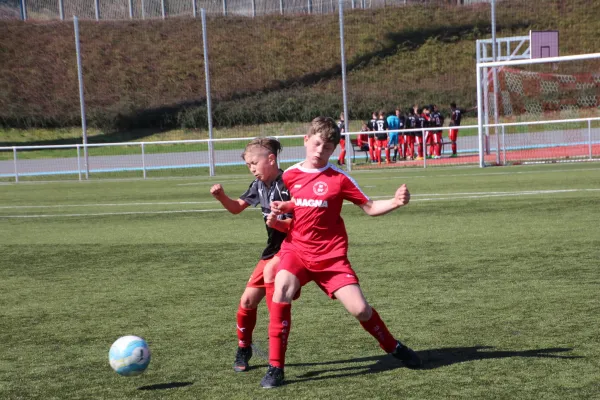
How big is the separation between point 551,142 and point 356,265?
1966 centimetres

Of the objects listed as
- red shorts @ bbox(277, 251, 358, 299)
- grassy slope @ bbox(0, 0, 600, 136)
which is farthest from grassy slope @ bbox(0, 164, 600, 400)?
grassy slope @ bbox(0, 0, 600, 136)

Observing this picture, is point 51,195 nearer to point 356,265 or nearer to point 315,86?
point 356,265

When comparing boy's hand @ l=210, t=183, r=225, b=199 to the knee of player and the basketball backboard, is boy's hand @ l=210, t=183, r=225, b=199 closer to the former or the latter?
the knee of player

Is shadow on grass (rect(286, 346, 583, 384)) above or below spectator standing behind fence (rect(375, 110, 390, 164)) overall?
below

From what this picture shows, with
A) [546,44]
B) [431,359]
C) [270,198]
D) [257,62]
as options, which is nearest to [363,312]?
[431,359]

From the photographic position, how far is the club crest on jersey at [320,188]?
4.77 metres

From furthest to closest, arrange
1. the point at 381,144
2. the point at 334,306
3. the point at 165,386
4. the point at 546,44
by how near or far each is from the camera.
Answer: the point at 381,144, the point at 546,44, the point at 334,306, the point at 165,386

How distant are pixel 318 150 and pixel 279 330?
3.40ft

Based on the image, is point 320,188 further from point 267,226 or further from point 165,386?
point 165,386

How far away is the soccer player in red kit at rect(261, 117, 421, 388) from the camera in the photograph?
460 cm

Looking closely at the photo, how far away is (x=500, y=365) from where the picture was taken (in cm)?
463

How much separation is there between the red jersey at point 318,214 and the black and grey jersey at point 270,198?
145 mm

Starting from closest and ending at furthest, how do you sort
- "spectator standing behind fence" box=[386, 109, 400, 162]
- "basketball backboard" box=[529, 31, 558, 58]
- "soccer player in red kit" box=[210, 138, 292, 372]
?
"soccer player in red kit" box=[210, 138, 292, 372], "basketball backboard" box=[529, 31, 558, 58], "spectator standing behind fence" box=[386, 109, 400, 162]

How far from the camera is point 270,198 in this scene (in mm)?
5039
